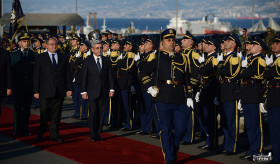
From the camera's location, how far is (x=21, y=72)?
437 inches

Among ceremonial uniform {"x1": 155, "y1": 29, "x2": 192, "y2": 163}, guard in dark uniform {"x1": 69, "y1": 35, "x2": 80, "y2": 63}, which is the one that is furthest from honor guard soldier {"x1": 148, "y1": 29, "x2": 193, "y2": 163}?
guard in dark uniform {"x1": 69, "y1": 35, "x2": 80, "y2": 63}

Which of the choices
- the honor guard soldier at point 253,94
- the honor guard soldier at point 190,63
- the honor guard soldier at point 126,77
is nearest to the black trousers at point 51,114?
the honor guard soldier at point 126,77

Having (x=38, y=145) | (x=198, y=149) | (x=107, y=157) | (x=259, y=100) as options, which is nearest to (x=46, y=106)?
(x=38, y=145)

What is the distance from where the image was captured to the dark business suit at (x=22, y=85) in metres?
11.0

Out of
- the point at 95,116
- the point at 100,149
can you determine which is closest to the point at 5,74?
the point at 95,116

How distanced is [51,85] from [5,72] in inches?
36.3

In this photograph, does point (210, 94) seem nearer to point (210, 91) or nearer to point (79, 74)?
point (210, 91)

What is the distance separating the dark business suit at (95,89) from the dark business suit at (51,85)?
1.20ft

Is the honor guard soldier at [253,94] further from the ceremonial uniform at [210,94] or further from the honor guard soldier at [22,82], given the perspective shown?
the honor guard soldier at [22,82]

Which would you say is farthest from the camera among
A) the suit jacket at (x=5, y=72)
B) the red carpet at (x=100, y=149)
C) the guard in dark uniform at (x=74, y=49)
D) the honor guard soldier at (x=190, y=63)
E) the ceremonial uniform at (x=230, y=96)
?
the guard in dark uniform at (x=74, y=49)

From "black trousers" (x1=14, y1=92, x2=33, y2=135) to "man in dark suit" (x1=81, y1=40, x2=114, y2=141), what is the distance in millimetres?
1359

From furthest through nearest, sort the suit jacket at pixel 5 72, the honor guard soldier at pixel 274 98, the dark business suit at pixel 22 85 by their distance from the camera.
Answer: the dark business suit at pixel 22 85 < the suit jacket at pixel 5 72 < the honor guard soldier at pixel 274 98

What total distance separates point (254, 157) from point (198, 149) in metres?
1.39

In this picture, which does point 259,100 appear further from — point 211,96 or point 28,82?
point 28,82
